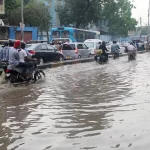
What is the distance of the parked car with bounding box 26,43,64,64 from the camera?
19.6m

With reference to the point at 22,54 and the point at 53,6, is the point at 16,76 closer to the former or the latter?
the point at 22,54

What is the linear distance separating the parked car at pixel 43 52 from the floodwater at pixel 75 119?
9.50 m

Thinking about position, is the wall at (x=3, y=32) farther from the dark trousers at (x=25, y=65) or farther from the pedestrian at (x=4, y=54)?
the dark trousers at (x=25, y=65)

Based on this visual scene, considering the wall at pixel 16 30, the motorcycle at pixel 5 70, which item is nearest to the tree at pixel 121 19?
the wall at pixel 16 30

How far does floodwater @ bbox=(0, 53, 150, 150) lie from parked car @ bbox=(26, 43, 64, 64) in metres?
9.50

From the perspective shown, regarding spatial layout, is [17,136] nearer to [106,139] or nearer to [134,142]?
[106,139]

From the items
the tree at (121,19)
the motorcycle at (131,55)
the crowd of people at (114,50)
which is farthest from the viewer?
the tree at (121,19)

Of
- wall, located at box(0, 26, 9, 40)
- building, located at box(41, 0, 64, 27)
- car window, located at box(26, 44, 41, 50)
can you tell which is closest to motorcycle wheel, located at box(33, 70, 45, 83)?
car window, located at box(26, 44, 41, 50)

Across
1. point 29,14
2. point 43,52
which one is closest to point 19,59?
point 43,52

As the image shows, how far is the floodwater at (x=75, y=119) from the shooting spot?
4887 millimetres

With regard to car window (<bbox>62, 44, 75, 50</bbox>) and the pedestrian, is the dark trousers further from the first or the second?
car window (<bbox>62, 44, 75, 50</bbox>)

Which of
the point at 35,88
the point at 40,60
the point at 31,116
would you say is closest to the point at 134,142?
the point at 31,116

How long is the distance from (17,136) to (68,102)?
2.89 metres

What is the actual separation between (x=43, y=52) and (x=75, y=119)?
1450 centimetres
